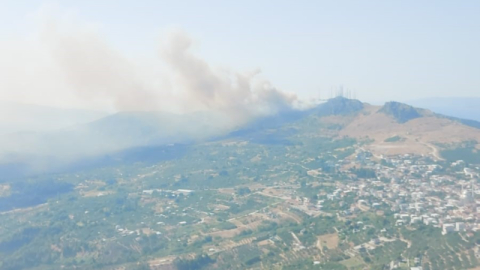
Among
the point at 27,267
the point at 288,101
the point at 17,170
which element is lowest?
the point at 27,267

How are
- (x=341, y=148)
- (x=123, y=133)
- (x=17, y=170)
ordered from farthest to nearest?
(x=123, y=133) → (x=341, y=148) → (x=17, y=170)

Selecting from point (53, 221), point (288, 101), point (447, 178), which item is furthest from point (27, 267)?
point (288, 101)

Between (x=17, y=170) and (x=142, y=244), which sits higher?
(x=17, y=170)

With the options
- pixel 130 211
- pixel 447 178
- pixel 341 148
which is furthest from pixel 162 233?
pixel 341 148

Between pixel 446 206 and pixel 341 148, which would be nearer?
pixel 446 206

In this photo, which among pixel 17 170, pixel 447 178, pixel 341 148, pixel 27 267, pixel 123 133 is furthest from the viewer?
pixel 123 133

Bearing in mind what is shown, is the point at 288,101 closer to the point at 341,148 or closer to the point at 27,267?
the point at 341,148

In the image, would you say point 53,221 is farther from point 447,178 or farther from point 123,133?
point 123,133

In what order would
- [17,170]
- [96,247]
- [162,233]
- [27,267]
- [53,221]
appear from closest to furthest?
[27,267]
[96,247]
[162,233]
[53,221]
[17,170]

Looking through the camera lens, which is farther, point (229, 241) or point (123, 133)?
point (123, 133)
